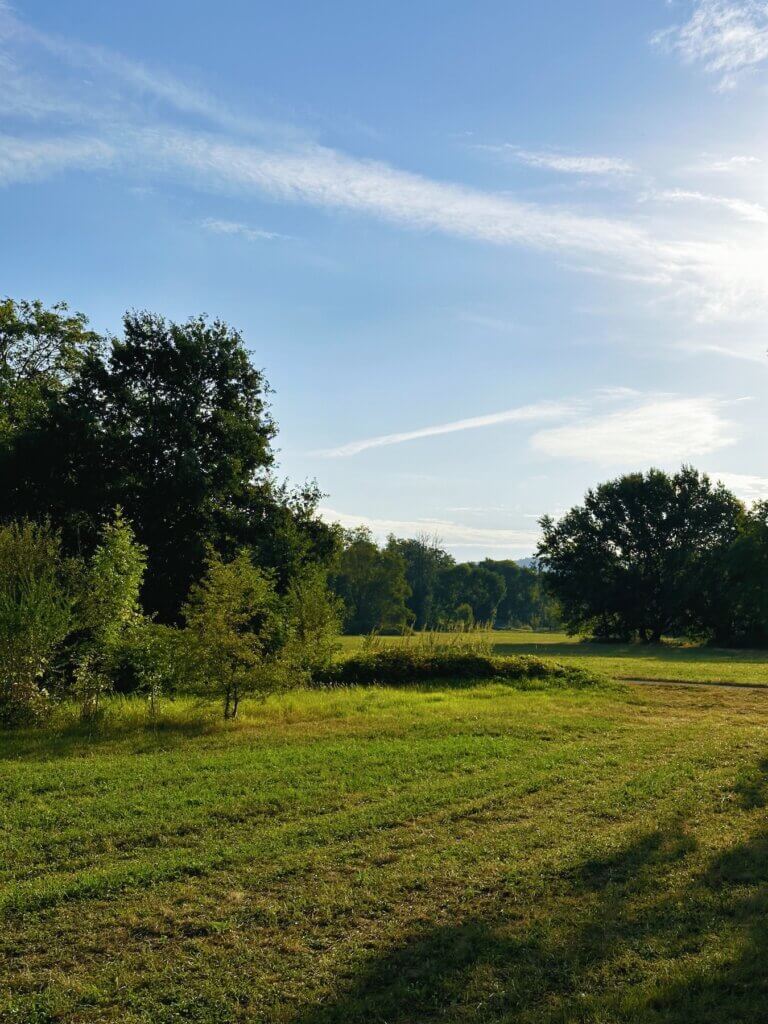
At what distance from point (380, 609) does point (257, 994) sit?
73642 millimetres

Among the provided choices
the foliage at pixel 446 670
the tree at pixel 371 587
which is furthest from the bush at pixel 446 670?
the tree at pixel 371 587

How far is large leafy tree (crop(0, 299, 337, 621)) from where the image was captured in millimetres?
23531

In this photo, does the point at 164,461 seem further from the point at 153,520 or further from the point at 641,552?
the point at 641,552

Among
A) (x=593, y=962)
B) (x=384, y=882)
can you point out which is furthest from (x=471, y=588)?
(x=593, y=962)

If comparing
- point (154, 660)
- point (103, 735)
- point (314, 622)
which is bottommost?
point (103, 735)

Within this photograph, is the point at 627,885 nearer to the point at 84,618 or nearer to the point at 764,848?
the point at 764,848

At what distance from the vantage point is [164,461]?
2480 cm

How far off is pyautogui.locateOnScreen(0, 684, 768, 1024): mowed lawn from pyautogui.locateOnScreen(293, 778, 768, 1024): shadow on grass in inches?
0.6

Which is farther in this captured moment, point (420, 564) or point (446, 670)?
point (420, 564)

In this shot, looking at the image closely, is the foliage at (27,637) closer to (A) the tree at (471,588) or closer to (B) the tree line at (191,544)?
(B) the tree line at (191,544)

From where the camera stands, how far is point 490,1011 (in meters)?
4.02

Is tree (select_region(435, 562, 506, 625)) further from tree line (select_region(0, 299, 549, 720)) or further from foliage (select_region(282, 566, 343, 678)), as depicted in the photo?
foliage (select_region(282, 566, 343, 678))

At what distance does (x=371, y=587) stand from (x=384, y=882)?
72.5 m

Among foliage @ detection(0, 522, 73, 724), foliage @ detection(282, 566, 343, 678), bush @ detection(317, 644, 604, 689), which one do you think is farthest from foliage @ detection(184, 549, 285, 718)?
bush @ detection(317, 644, 604, 689)
